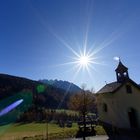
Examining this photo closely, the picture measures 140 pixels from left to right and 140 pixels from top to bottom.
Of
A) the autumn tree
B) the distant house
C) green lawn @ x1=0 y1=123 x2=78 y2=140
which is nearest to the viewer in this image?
green lawn @ x1=0 y1=123 x2=78 y2=140

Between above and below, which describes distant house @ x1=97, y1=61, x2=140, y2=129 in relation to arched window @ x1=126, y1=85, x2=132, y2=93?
below

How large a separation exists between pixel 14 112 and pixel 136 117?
82.4m

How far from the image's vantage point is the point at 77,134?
31.3 m

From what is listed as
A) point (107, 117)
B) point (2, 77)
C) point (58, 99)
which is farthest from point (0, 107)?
point (107, 117)

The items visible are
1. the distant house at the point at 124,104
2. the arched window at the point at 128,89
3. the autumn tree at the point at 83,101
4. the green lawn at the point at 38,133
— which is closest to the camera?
the green lawn at the point at 38,133

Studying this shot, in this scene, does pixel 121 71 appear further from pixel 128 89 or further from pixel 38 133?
pixel 38 133

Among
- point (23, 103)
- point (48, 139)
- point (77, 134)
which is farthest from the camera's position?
point (23, 103)

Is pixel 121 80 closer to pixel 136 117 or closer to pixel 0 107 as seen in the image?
pixel 136 117

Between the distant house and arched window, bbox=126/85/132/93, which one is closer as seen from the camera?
the distant house

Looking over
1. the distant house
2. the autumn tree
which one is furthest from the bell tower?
the autumn tree

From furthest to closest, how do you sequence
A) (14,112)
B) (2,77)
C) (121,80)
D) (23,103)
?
(2,77) < (23,103) < (14,112) < (121,80)

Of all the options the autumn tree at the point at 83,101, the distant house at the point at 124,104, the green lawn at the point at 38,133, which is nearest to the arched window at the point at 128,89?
the distant house at the point at 124,104

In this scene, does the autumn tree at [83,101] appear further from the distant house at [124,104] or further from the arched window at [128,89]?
the arched window at [128,89]

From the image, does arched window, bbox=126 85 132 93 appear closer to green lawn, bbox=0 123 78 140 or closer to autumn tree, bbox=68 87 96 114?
green lawn, bbox=0 123 78 140
